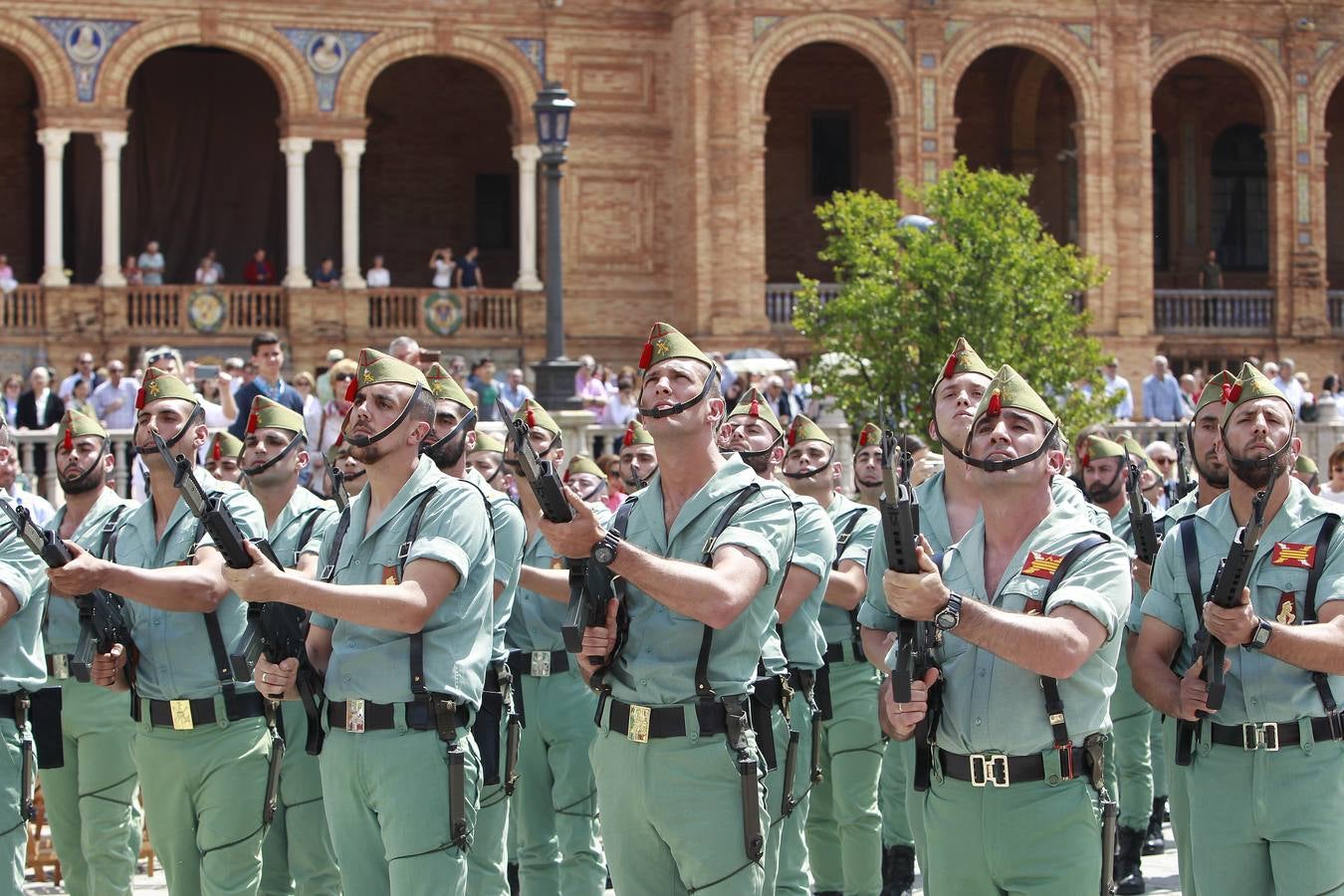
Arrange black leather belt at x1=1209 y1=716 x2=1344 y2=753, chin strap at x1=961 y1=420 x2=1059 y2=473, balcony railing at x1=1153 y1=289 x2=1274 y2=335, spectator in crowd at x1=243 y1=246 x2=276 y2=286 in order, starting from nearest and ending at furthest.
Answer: chin strap at x1=961 y1=420 x2=1059 y2=473 → black leather belt at x1=1209 y1=716 x2=1344 y2=753 → spectator in crowd at x1=243 y1=246 x2=276 y2=286 → balcony railing at x1=1153 y1=289 x2=1274 y2=335

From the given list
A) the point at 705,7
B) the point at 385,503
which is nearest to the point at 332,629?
the point at 385,503

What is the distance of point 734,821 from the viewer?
6.11 metres

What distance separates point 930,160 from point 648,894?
25.2 m

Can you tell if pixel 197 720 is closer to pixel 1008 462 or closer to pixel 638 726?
pixel 638 726

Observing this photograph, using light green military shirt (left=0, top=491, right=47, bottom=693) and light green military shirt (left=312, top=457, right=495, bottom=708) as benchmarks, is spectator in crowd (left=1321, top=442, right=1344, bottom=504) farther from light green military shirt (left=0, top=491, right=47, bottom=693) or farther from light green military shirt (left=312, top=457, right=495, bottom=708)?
light green military shirt (left=0, top=491, right=47, bottom=693)

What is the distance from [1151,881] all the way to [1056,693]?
4912 mm

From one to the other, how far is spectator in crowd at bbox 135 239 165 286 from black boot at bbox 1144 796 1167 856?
20572mm

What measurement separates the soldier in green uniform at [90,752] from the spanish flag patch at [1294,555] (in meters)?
4.40

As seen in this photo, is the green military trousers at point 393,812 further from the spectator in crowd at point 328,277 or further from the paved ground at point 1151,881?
the spectator in crowd at point 328,277

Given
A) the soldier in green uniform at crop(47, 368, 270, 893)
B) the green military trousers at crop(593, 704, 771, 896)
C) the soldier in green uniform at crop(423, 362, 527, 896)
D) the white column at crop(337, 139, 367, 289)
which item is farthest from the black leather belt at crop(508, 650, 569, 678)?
the white column at crop(337, 139, 367, 289)

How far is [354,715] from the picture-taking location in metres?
6.39

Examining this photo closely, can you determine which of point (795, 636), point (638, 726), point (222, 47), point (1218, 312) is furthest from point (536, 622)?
point (1218, 312)

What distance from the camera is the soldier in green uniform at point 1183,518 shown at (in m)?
6.60

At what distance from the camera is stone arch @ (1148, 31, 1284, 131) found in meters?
32.1
